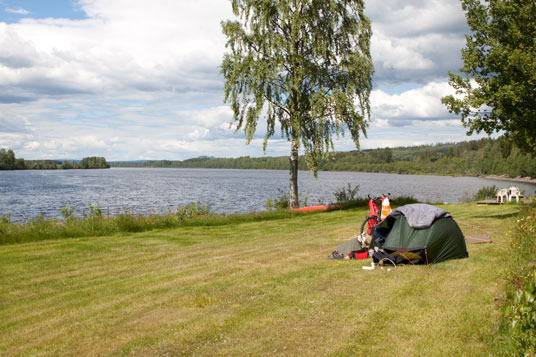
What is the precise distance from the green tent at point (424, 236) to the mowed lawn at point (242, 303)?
355mm

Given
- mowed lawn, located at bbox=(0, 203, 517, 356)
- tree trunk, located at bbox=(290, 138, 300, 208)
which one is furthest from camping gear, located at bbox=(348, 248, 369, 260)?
tree trunk, located at bbox=(290, 138, 300, 208)

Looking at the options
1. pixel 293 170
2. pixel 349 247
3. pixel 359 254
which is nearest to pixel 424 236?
pixel 359 254

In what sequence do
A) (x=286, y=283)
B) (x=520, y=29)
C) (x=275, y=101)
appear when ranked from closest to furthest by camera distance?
1. (x=286, y=283)
2. (x=520, y=29)
3. (x=275, y=101)

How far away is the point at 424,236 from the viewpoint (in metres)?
10.8

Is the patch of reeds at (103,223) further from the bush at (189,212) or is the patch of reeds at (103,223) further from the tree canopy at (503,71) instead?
the tree canopy at (503,71)

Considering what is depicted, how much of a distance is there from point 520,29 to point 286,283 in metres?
14.3

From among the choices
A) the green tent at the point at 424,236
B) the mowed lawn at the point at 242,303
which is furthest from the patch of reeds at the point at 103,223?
the green tent at the point at 424,236

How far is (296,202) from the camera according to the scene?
86.8 ft

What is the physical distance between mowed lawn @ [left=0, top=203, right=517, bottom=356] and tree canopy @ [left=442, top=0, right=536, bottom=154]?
508 centimetres

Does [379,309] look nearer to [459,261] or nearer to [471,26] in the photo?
[459,261]

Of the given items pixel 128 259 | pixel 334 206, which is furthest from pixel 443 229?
pixel 334 206

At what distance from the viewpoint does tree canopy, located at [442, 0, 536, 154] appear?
609 inches

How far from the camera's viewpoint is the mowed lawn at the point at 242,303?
6.57m

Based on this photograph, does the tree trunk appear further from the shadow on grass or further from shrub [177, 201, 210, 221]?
the shadow on grass
